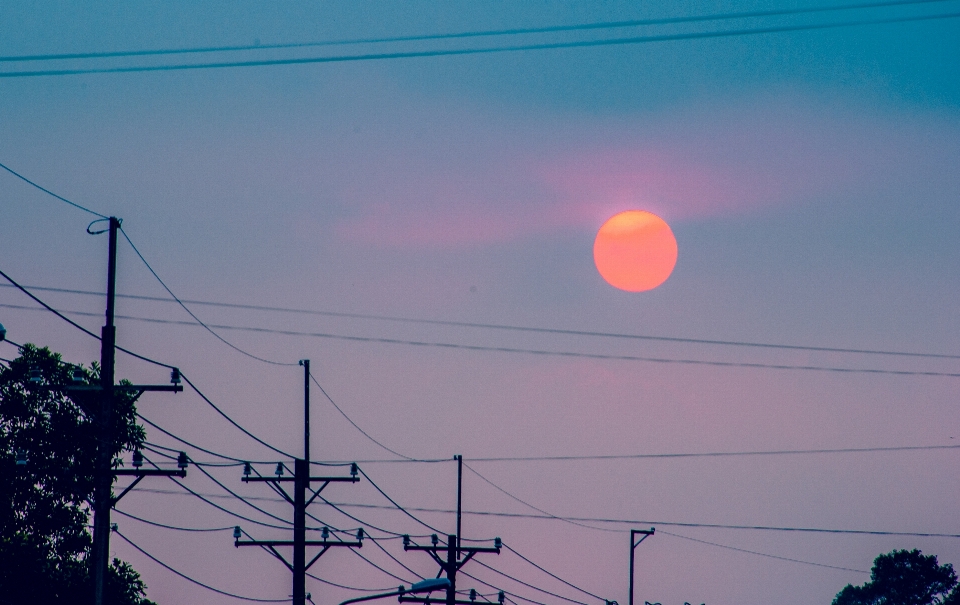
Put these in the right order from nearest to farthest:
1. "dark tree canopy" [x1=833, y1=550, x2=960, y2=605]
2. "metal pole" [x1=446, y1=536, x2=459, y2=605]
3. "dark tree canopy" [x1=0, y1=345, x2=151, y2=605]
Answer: "dark tree canopy" [x1=0, y1=345, x2=151, y2=605]
"metal pole" [x1=446, y1=536, x2=459, y2=605]
"dark tree canopy" [x1=833, y1=550, x2=960, y2=605]

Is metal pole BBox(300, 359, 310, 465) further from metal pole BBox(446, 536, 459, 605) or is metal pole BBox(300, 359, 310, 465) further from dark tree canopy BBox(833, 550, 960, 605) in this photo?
dark tree canopy BBox(833, 550, 960, 605)

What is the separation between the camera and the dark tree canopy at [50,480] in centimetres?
4312

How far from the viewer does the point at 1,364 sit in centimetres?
4588

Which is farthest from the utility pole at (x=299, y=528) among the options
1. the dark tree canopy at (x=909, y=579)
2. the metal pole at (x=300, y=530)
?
the dark tree canopy at (x=909, y=579)

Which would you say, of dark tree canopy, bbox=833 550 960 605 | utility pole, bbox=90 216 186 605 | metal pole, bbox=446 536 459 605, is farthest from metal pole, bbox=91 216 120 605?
dark tree canopy, bbox=833 550 960 605

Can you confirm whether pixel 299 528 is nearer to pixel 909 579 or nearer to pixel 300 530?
pixel 300 530

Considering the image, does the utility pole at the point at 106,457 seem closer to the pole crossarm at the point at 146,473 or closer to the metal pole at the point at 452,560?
the pole crossarm at the point at 146,473

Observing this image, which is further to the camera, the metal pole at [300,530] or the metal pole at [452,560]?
the metal pole at [452,560]

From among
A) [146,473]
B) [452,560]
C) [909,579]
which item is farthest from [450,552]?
[909,579]

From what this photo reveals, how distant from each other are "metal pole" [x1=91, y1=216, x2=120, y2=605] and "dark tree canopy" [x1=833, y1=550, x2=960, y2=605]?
425ft

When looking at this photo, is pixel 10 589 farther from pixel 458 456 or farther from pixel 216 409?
pixel 458 456

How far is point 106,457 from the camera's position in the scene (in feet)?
89.7

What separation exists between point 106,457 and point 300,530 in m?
10.5

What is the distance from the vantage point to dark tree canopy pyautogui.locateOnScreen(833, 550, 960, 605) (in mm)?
142875
